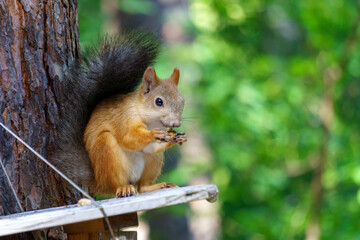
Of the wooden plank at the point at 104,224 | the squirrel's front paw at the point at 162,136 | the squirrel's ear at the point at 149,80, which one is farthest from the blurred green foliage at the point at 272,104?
the wooden plank at the point at 104,224

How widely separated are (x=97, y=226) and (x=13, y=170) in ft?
1.23

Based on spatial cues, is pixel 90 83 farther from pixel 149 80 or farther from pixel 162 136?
pixel 162 136

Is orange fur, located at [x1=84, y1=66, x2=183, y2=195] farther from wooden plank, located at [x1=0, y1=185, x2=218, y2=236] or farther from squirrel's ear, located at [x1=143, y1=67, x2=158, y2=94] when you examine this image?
wooden plank, located at [x1=0, y1=185, x2=218, y2=236]

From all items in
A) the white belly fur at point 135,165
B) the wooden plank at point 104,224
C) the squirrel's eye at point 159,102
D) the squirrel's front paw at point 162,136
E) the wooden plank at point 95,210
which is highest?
the squirrel's eye at point 159,102

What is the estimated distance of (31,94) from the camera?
208 cm

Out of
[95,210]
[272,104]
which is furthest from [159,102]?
[272,104]

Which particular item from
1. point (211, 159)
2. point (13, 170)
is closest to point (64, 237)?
point (13, 170)

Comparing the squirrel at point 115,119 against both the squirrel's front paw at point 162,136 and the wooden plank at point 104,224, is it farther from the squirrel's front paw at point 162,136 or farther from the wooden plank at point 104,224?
the wooden plank at point 104,224

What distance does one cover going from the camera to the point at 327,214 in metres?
5.62

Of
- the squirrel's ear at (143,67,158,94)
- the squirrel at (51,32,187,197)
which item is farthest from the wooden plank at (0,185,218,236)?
the squirrel's ear at (143,67,158,94)

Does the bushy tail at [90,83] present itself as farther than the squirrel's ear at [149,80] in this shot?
No

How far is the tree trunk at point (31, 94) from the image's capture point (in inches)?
79.4

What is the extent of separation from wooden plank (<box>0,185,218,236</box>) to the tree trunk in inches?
18.9

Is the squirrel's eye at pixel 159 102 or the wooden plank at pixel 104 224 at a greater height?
the squirrel's eye at pixel 159 102
